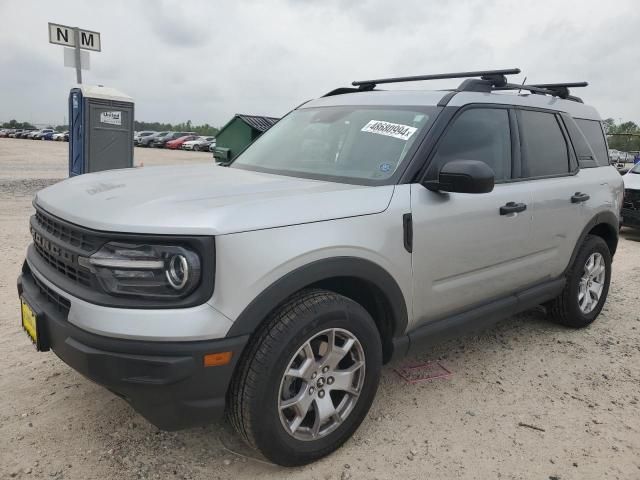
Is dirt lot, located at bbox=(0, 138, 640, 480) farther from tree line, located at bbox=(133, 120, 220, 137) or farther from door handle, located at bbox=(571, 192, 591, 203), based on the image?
tree line, located at bbox=(133, 120, 220, 137)

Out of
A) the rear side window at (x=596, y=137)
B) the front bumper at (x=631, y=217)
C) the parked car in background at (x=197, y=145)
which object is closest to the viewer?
the rear side window at (x=596, y=137)

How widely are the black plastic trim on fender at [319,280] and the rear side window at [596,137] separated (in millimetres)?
2729

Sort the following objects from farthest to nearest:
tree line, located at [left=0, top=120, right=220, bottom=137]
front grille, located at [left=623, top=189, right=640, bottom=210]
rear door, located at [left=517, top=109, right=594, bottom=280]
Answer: tree line, located at [left=0, top=120, right=220, bottom=137]
front grille, located at [left=623, top=189, right=640, bottom=210]
rear door, located at [left=517, top=109, right=594, bottom=280]

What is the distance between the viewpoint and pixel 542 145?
3793 mm

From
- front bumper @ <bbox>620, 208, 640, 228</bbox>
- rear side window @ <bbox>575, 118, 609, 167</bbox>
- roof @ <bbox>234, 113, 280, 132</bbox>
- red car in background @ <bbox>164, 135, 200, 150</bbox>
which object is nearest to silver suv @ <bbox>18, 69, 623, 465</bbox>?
rear side window @ <bbox>575, 118, 609, 167</bbox>

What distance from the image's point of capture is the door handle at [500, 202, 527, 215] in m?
3.24

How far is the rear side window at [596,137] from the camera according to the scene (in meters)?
4.47

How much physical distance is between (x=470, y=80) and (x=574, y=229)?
1475 mm

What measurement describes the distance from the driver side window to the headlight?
1.53m

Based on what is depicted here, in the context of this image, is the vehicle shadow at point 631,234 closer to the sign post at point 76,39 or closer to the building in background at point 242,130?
the building in background at point 242,130

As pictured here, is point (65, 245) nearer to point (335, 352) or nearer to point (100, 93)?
point (335, 352)

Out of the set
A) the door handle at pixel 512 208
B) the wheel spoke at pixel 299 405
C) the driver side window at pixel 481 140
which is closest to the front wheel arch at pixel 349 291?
the wheel spoke at pixel 299 405

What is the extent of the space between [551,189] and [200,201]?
2562 millimetres

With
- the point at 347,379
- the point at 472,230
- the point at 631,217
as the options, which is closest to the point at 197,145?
the point at 631,217
